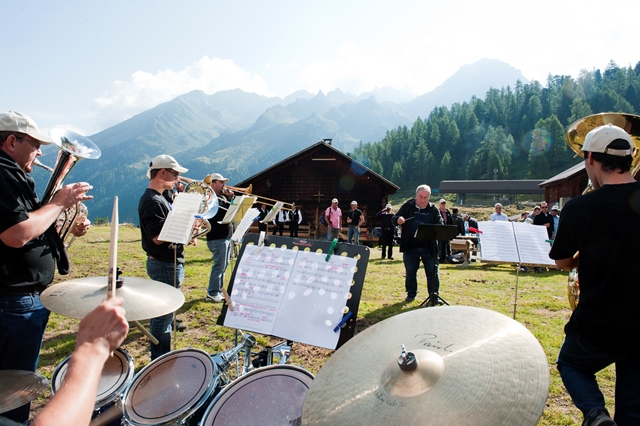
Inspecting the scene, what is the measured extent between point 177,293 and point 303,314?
0.92 metres

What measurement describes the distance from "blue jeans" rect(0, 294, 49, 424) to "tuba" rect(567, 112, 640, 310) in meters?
3.86

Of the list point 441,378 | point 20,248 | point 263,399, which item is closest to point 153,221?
point 20,248

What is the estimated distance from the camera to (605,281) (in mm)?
2154

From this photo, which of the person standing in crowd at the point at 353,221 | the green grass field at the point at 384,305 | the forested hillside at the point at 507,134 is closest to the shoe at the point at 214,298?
the green grass field at the point at 384,305

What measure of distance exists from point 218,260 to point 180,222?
2.74m

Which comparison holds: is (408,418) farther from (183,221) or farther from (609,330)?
(183,221)

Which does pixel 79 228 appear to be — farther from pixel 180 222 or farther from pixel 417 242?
pixel 417 242

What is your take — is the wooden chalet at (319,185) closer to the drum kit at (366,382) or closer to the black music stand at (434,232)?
the black music stand at (434,232)

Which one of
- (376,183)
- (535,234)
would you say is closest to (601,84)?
(376,183)

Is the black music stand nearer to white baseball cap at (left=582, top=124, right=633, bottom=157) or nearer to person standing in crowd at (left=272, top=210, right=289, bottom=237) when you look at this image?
white baseball cap at (left=582, top=124, right=633, bottom=157)

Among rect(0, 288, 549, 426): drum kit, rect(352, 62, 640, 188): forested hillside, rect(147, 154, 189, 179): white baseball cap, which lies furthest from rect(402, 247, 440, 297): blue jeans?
rect(352, 62, 640, 188): forested hillside

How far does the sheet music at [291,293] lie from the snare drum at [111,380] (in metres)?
0.77

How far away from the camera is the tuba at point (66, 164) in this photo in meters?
2.87

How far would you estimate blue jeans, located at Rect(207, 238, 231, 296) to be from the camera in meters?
6.30
